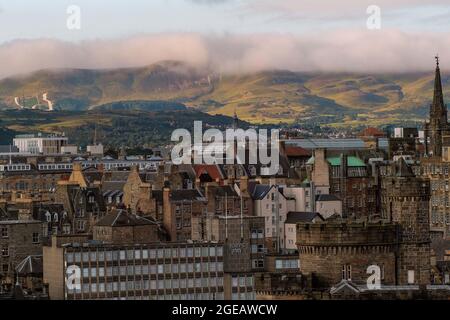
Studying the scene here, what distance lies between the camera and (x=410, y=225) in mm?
71500

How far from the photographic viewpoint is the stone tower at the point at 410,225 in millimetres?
68062

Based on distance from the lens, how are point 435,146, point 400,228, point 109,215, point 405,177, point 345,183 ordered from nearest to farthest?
1. point 400,228
2. point 405,177
3. point 109,215
4. point 345,183
5. point 435,146

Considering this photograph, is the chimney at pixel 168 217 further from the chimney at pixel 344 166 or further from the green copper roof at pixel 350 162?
the green copper roof at pixel 350 162

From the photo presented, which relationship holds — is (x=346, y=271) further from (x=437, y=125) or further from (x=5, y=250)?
(x=437, y=125)

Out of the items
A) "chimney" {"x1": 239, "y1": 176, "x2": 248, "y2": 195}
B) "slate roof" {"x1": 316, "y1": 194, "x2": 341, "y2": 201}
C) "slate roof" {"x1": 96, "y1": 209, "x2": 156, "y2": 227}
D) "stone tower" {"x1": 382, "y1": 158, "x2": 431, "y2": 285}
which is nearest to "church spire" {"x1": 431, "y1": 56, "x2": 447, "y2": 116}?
"slate roof" {"x1": 316, "y1": 194, "x2": 341, "y2": 201}

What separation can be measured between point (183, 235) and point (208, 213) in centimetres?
288

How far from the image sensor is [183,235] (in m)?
110

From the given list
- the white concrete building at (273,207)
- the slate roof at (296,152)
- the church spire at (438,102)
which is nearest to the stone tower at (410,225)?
the white concrete building at (273,207)

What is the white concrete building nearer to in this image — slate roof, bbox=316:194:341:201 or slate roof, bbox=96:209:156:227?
slate roof, bbox=316:194:341:201

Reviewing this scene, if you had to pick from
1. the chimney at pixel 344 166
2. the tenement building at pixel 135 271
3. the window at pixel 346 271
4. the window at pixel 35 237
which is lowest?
the tenement building at pixel 135 271

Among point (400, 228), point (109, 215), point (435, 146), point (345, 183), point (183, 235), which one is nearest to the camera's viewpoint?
point (400, 228)

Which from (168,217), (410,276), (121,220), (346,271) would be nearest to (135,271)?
(121,220)
